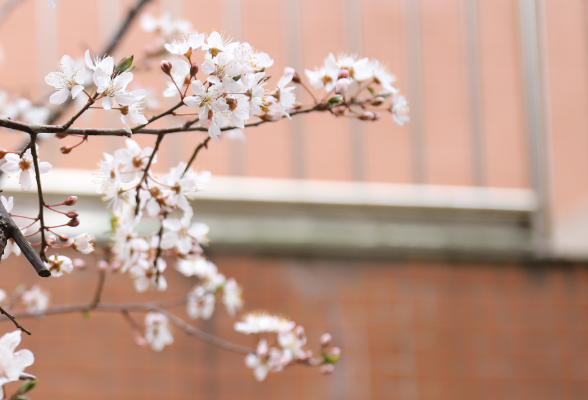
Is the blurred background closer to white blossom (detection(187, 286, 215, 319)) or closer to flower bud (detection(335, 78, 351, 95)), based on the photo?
white blossom (detection(187, 286, 215, 319))

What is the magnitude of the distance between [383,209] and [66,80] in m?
2.09

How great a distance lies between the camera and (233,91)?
68 centimetres

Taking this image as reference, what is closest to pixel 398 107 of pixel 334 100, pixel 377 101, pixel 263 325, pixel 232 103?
pixel 377 101

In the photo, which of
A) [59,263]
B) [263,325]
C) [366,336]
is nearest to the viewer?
[59,263]

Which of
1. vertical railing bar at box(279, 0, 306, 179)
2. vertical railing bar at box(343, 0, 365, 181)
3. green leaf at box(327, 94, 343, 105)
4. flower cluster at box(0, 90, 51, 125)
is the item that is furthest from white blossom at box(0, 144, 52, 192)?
vertical railing bar at box(343, 0, 365, 181)

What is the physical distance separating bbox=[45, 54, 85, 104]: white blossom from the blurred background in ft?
5.53

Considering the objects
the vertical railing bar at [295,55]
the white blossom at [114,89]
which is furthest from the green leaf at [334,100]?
the vertical railing bar at [295,55]

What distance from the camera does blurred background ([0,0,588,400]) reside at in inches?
92.7

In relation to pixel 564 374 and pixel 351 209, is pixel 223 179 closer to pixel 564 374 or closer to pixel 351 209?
pixel 351 209

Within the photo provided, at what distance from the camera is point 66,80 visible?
0.70m

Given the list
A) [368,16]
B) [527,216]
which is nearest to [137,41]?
[368,16]

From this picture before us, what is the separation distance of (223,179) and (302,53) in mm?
671

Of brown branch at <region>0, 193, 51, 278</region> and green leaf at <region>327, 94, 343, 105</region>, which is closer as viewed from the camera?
brown branch at <region>0, 193, 51, 278</region>

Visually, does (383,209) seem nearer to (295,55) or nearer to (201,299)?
(295,55)
